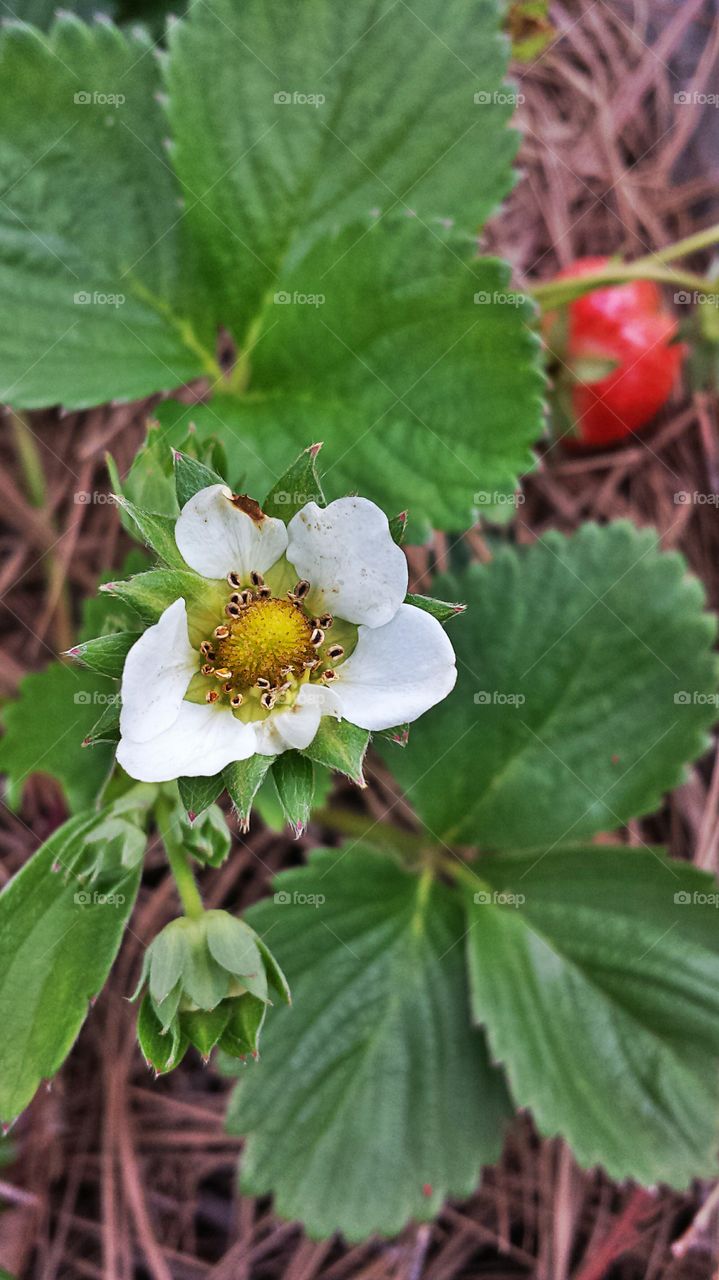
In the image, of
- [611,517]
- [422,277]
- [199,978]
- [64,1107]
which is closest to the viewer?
[199,978]

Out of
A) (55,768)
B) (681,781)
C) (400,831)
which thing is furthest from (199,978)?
(681,781)

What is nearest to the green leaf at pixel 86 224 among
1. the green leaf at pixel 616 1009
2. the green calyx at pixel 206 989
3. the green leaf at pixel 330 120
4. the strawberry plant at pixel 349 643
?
the strawberry plant at pixel 349 643

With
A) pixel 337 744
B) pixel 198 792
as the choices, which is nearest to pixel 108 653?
→ pixel 198 792

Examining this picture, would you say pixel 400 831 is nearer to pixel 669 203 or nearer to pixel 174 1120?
pixel 174 1120

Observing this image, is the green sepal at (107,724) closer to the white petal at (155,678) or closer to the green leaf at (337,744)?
the white petal at (155,678)

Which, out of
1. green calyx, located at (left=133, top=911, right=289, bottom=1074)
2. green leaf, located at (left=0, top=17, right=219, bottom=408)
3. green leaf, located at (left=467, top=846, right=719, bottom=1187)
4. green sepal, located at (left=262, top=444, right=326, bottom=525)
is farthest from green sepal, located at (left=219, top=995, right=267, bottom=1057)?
green leaf, located at (left=0, top=17, right=219, bottom=408)

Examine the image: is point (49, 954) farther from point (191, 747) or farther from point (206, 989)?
point (191, 747)
